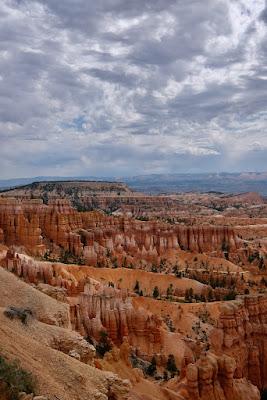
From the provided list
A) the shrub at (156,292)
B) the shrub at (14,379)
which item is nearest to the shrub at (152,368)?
the shrub at (14,379)

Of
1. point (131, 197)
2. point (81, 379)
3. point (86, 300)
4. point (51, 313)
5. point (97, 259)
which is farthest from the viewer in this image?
point (131, 197)

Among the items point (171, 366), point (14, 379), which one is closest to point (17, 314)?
point (14, 379)

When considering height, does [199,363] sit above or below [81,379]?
below

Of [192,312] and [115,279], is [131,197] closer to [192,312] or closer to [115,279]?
[115,279]

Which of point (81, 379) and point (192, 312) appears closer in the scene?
point (81, 379)

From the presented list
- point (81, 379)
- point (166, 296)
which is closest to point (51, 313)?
point (81, 379)

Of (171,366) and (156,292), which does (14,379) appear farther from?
(156,292)
